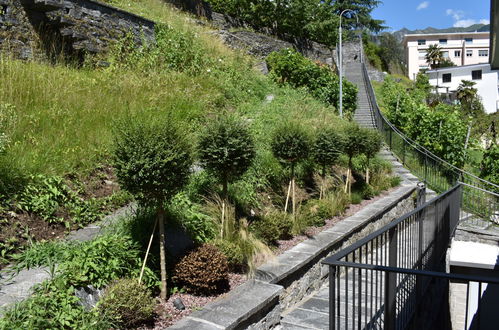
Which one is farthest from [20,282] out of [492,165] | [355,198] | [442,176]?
[492,165]

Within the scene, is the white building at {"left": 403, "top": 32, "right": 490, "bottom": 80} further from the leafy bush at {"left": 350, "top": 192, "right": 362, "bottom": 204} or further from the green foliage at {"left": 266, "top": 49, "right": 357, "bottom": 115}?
the leafy bush at {"left": 350, "top": 192, "right": 362, "bottom": 204}

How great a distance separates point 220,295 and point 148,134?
185 cm

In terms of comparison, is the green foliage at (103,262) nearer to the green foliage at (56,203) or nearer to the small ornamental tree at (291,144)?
the green foliage at (56,203)

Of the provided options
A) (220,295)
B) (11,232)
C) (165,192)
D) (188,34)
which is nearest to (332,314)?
(220,295)

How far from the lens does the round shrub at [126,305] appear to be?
136 inches

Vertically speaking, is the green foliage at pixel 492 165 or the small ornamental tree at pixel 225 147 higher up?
the small ornamental tree at pixel 225 147

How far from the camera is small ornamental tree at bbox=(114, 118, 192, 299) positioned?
12.9 feet

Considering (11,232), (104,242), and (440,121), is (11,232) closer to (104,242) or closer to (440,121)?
(104,242)

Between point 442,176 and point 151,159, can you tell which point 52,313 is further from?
point 442,176

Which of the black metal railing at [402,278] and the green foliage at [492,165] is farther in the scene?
the green foliage at [492,165]

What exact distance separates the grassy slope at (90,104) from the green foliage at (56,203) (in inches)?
10.5

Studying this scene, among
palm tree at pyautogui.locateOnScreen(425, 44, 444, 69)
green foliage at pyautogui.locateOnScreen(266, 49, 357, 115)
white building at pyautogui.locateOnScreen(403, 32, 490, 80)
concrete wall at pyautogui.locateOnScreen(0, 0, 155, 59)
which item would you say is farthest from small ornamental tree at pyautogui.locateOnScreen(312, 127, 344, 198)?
white building at pyautogui.locateOnScreen(403, 32, 490, 80)

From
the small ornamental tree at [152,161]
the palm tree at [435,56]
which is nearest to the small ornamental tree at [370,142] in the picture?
the small ornamental tree at [152,161]

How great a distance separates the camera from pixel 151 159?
395 centimetres
